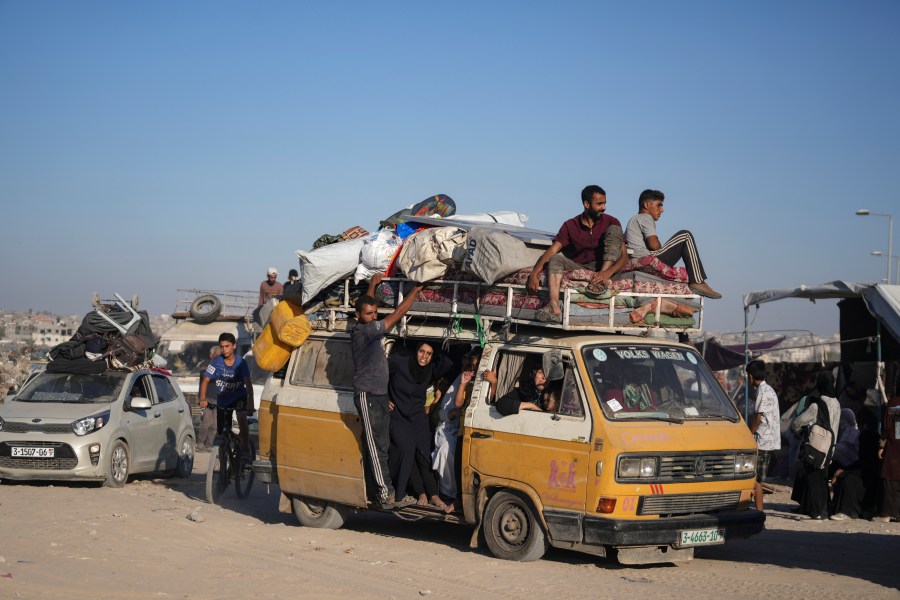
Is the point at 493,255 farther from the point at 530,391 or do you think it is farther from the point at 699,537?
the point at 699,537

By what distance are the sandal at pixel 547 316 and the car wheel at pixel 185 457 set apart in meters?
8.85

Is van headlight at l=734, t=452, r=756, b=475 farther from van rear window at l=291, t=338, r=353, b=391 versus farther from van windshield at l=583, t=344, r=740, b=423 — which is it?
van rear window at l=291, t=338, r=353, b=391

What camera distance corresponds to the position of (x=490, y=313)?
9.97 m

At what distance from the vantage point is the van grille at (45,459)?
14055 mm

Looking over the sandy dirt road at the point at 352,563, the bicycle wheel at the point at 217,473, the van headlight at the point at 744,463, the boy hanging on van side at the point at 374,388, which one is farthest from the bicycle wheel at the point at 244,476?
the van headlight at the point at 744,463

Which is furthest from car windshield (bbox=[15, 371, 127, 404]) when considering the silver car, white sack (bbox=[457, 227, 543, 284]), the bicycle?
white sack (bbox=[457, 227, 543, 284])

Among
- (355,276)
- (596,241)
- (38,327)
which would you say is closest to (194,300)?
(355,276)

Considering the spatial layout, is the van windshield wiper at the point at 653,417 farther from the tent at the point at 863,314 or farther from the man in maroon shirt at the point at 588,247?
the tent at the point at 863,314

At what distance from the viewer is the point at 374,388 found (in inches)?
404

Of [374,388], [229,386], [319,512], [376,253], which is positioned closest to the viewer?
[374,388]

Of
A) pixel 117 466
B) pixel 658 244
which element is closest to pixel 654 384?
pixel 658 244

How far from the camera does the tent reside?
15.9 m

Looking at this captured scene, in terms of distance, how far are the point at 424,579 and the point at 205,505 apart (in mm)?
5747

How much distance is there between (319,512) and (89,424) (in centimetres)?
444
